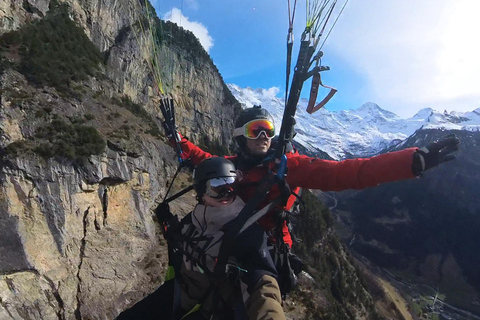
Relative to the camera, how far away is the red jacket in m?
3.29

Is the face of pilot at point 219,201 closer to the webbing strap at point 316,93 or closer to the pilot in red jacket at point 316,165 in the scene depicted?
the pilot in red jacket at point 316,165

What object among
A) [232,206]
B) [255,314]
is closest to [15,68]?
[232,206]

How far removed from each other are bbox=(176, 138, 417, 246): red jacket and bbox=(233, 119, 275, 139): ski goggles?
587mm

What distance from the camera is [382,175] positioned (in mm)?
3350

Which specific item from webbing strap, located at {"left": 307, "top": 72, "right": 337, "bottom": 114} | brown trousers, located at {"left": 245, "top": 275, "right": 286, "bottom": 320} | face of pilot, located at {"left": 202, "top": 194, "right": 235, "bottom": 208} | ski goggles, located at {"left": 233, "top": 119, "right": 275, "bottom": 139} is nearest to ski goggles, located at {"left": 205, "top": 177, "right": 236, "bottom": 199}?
face of pilot, located at {"left": 202, "top": 194, "right": 235, "bottom": 208}

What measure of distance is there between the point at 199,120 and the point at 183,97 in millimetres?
5176

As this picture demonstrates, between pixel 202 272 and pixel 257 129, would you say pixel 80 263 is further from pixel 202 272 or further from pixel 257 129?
pixel 257 129

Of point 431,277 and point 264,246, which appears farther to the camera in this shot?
point 431,277

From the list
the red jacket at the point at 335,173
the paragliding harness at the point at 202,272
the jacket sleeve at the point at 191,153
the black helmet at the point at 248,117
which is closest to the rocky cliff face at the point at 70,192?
the jacket sleeve at the point at 191,153

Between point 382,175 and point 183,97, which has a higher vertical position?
point 183,97

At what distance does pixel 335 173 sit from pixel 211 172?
173 centimetres

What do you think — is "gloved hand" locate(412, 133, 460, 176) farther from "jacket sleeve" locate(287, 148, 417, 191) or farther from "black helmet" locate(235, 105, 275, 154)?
"black helmet" locate(235, 105, 275, 154)

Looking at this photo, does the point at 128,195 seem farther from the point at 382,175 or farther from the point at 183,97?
the point at 183,97

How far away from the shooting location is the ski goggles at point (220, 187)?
4.12 meters
